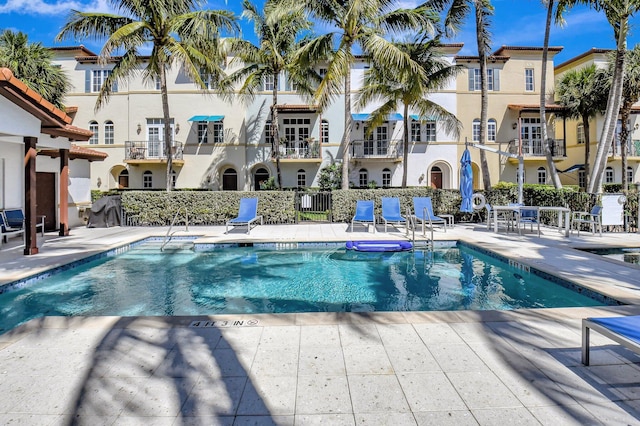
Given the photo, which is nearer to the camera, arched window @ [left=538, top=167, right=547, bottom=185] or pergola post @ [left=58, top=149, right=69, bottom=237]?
pergola post @ [left=58, top=149, right=69, bottom=237]

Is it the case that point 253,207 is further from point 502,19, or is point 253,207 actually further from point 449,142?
point 449,142

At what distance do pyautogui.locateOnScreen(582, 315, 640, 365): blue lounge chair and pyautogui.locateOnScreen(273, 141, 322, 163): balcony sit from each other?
21.5 meters

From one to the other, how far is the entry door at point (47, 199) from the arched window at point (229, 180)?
12.7 meters

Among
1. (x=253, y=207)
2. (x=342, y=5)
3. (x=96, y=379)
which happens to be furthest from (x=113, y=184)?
(x=96, y=379)

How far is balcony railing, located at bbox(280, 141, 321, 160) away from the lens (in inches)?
958

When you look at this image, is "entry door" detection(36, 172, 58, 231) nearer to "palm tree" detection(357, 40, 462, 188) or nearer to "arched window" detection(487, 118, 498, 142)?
"palm tree" detection(357, 40, 462, 188)

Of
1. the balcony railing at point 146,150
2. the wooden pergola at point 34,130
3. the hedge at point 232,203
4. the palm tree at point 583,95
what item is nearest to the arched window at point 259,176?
the balcony railing at point 146,150

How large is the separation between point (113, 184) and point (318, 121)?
14986 mm

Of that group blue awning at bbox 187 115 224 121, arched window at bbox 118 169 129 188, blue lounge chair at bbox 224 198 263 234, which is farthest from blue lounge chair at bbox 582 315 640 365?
arched window at bbox 118 169 129 188

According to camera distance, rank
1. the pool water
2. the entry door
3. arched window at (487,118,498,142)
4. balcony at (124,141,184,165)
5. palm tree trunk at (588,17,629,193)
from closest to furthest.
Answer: the pool water → the entry door → palm tree trunk at (588,17,629,193) → balcony at (124,141,184,165) → arched window at (487,118,498,142)

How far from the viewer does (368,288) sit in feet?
22.8

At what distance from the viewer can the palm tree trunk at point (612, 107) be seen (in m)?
13.4

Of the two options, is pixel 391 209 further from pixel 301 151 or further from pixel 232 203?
pixel 301 151

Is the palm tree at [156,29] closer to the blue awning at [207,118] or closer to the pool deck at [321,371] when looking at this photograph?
the blue awning at [207,118]
